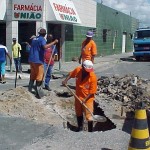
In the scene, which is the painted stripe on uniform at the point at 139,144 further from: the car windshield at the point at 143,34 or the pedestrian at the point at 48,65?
the car windshield at the point at 143,34

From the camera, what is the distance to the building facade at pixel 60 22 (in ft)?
72.7

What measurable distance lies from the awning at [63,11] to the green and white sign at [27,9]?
112 cm

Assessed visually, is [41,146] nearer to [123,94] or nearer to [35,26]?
[123,94]

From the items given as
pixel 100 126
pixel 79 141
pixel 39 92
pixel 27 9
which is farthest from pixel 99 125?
pixel 27 9

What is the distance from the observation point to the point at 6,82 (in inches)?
608

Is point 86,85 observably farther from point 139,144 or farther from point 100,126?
point 139,144

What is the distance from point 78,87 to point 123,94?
4.07 m

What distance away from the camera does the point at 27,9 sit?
22.2 metres

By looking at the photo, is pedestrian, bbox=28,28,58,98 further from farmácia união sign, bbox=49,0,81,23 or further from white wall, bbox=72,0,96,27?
white wall, bbox=72,0,96,27

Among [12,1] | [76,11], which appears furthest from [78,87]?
[76,11]

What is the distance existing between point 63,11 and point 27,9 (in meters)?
3.20

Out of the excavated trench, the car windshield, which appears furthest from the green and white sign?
the excavated trench

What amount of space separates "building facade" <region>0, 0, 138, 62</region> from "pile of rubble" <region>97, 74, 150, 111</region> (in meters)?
9.37

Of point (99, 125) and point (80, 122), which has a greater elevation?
point (80, 122)
